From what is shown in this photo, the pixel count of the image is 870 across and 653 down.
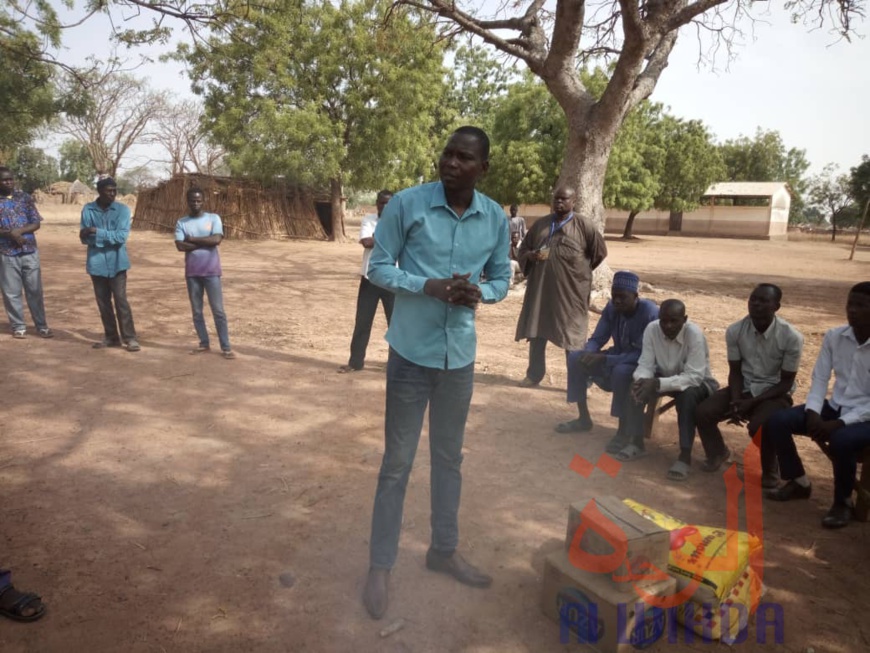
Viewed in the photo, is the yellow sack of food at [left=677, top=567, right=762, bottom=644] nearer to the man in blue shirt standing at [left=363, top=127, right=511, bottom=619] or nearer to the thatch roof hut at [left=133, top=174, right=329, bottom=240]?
the man in blue shirt standing at [left=363, top=127, right=511, bottom=619]

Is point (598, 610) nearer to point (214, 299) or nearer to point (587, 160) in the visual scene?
point (214, 299)

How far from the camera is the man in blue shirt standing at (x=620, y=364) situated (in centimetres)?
430

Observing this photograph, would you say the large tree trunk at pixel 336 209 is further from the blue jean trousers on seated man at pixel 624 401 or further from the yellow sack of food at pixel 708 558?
the yellow sack of food at pixel 708 558

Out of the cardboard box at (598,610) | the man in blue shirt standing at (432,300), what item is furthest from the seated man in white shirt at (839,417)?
the man in blue shirt standing at (432,300)

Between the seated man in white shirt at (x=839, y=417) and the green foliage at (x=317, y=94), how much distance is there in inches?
763

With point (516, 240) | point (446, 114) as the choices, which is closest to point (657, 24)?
point (516, 240)

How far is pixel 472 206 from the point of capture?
8.17 feet

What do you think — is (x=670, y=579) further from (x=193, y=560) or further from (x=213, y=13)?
(x=213, y=13)

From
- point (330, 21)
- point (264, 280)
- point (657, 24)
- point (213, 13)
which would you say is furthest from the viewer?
point (330, 21)

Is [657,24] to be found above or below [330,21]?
below

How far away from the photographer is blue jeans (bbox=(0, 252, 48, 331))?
267 inches

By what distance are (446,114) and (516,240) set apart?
20966 millimetres

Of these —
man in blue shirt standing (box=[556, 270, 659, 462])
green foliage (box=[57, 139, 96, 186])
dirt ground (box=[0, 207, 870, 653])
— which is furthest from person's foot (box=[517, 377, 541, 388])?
green foliage (box=[57, 139, 96, 186])

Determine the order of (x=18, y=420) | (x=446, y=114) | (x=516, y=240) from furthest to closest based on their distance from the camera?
1. (x=446, y=114)
2. (x=516, y=240)
3. (x=18, y=420)
